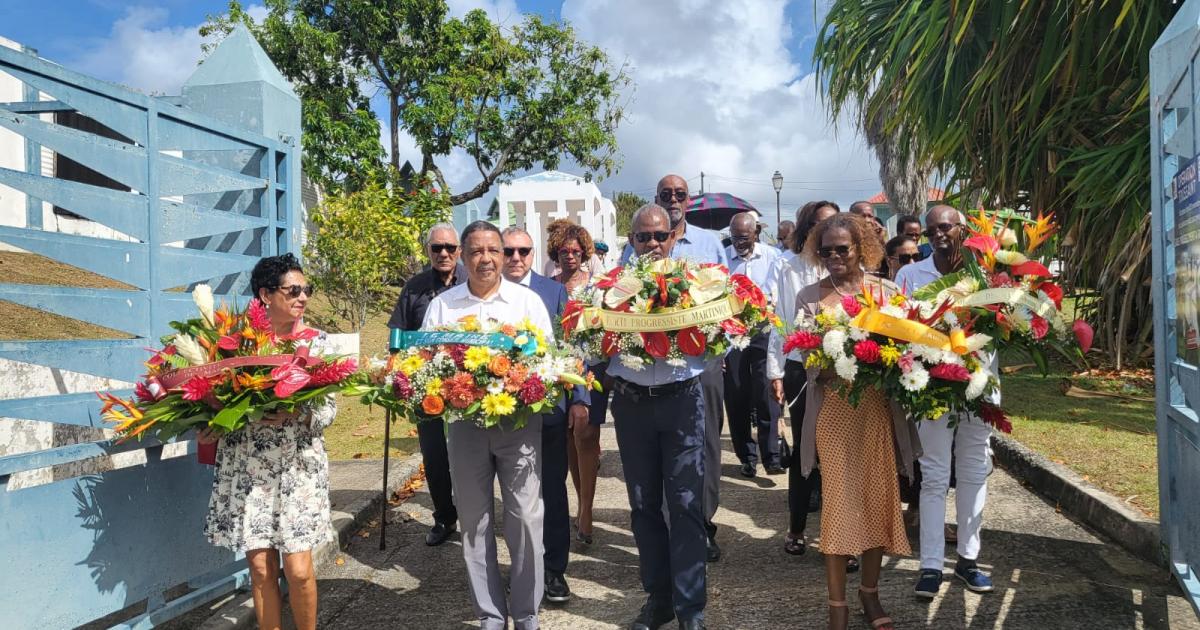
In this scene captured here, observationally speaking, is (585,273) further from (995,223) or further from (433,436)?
(995,223)

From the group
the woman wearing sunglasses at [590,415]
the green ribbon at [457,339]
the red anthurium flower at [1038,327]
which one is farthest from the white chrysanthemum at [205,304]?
the red anthurium flower at [1038,327]

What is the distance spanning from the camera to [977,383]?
3887 mm

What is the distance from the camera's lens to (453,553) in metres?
5.80

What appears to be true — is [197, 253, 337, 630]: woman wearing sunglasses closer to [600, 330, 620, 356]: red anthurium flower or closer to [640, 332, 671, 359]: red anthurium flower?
[600, 330, 620, 356]: red anthurium flower

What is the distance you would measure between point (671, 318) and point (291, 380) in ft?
5.77

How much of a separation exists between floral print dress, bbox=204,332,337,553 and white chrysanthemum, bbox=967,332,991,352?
9.91 feet

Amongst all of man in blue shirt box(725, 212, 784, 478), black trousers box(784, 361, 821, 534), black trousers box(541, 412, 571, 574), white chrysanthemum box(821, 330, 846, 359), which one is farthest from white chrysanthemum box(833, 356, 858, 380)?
man in blue shirt box(725, 212, 784, 478)

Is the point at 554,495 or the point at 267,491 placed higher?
the point at 267,491

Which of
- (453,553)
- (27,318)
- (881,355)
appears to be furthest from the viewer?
(27,318)

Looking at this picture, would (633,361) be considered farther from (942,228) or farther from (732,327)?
(942,228)

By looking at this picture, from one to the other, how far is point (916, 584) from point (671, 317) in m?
2.14

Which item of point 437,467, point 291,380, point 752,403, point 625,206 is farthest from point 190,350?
point 625,206

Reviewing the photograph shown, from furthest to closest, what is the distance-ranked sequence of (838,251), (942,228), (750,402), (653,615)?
(750,402)
(942,228)
(838,251)
(653,615)

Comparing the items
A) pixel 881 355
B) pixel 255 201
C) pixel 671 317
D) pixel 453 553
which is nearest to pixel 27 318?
pixel 255 201
